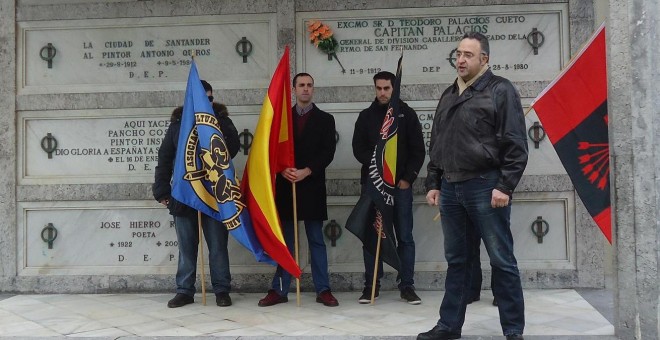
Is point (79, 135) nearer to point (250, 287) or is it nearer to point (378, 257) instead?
point (250, 287)

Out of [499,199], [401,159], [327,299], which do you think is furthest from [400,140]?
[499,199]

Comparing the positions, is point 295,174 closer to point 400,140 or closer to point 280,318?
point 400,140

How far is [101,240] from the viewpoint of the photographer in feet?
22.3

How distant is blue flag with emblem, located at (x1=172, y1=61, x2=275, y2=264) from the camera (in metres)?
5.84

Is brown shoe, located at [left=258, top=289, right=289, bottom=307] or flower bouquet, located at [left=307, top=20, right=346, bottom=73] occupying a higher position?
flower bouquet, located at [left=307, top=20, right=346, bottom=73]

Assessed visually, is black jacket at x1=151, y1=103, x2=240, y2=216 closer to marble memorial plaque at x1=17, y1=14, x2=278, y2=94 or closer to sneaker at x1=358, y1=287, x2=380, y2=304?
marble memorial plaque at x1=17, y1=14, x2=278, y2=94

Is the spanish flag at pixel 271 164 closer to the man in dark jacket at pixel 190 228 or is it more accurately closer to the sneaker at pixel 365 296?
the man in dark jacket at pixel 190 228

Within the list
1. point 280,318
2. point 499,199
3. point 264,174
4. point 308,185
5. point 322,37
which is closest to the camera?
point 499,199

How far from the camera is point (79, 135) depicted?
6848 mm

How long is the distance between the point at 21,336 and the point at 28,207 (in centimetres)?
222

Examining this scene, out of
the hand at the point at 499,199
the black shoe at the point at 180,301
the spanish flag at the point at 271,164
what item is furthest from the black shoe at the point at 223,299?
the hand at the point at 499,199

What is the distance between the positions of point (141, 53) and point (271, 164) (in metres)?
1.98

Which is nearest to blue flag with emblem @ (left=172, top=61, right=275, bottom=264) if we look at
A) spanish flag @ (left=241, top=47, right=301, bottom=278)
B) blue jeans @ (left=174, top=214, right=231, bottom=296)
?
spanish flag @ (left=241, top=47, right=301, bottom=278)

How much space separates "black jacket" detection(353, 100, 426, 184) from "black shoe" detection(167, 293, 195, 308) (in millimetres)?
1840
